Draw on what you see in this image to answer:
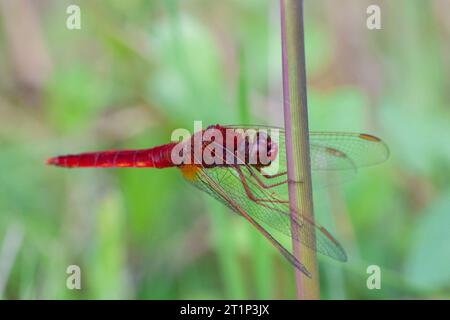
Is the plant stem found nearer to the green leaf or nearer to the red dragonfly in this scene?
the red dragonfly

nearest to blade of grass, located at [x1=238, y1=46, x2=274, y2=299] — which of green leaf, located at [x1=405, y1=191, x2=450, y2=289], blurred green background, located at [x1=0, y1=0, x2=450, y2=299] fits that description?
blurred green background, located at [x1=0, y1=0, x2=450, y2=299]

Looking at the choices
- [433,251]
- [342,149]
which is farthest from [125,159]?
[433,251]

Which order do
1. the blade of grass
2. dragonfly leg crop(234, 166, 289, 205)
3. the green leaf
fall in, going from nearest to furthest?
1. dragonfly leg crop(234, 166, 289, 205)
2. the blade of grass
3. the green leaf

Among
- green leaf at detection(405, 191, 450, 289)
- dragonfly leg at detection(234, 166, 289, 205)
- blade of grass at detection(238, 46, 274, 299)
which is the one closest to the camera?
dragonfly leg at detection(234, 166, 289, 205)

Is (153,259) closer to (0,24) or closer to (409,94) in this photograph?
(409,94)

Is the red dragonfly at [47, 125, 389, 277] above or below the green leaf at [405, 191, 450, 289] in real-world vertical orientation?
above

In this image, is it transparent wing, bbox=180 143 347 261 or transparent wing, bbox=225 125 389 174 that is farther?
transparent wing, bbox=225 125 389 174

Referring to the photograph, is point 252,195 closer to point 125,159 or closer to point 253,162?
point 253,162
